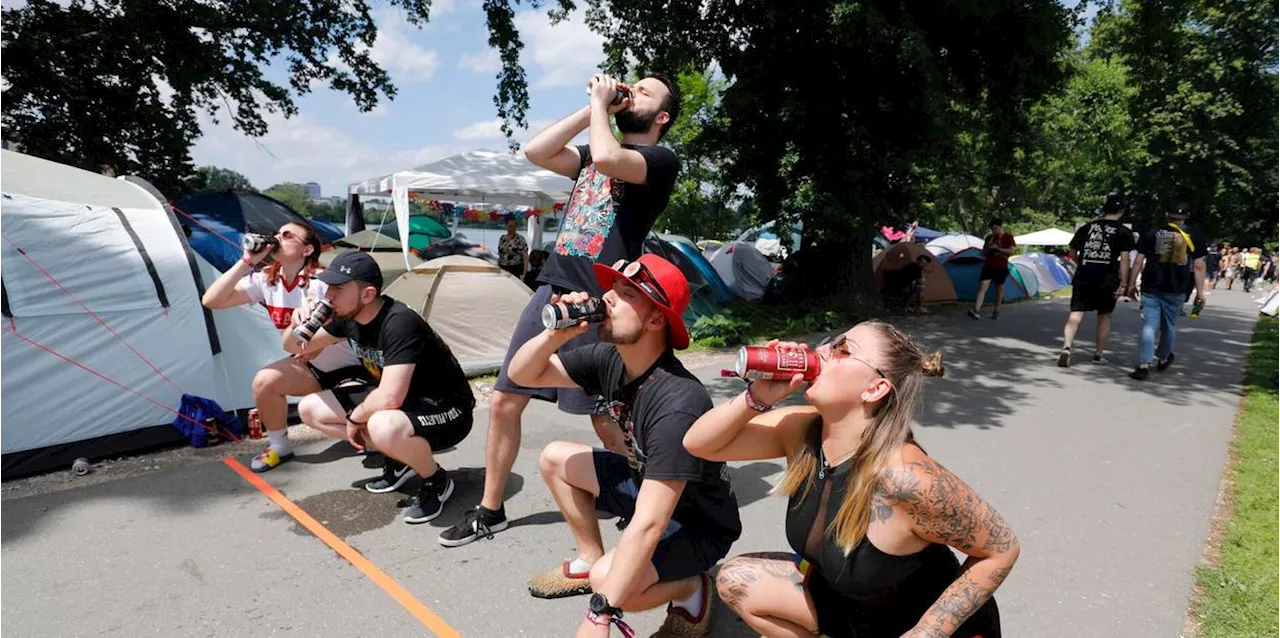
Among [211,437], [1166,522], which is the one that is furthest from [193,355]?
[1166,522]

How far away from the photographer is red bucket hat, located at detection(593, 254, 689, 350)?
2.04 meters

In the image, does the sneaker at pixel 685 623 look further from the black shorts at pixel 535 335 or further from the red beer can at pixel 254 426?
the red beer can at pixel 254 426

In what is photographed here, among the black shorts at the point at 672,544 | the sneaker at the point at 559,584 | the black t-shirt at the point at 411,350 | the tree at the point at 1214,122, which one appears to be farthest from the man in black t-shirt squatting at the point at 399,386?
the tree at the point at 1214,122

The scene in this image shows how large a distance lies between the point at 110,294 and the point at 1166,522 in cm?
623

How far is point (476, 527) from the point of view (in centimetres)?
308

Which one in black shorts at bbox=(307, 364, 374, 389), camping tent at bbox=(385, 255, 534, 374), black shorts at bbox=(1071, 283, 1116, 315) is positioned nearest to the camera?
black shorts at bbox=(307, 364, 374, 389)

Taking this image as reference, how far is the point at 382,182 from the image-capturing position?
1046 centimetres

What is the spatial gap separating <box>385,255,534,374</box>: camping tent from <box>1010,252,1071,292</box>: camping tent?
47.2 ft

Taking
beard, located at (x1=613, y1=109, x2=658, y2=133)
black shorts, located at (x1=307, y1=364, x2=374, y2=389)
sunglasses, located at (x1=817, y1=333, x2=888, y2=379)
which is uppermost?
beard, located at (x1=613, y1=109, x2=658, y2=133)

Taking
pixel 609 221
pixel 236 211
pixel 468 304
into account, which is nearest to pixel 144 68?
pixel 236 211

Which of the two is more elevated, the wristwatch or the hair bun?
the hair bun

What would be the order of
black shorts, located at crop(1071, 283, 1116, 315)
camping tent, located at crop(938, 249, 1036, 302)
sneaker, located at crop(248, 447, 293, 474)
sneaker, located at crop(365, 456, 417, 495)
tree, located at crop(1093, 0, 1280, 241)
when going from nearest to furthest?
sneaker, located at crop(365, 456, 417, 495), sneaker, located at crop(248, 447, 293, 474), black shorts, located at crop(1071, 283, 1116, 315), camping tent, located at crop(938, 249, 1036, 302), tree, located at crop(1093, 0, 1280, 241)

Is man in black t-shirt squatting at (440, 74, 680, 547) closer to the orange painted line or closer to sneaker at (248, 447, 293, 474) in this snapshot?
the orange painted line

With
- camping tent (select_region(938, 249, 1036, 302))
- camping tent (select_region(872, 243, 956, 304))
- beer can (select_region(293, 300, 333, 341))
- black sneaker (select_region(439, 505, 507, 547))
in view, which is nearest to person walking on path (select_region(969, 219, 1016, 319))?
camping tent (select_region(872, 243, 956, 304))
